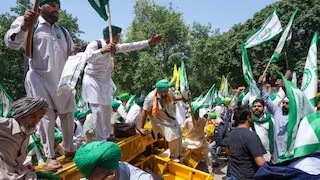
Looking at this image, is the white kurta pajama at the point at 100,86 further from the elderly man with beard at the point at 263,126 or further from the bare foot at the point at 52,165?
the elderly man with beard at the point at 263,126

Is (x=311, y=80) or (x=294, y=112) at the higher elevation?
(x=311, y=80)

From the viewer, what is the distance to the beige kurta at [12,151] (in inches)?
85.3

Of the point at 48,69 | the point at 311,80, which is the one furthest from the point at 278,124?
the point at 48,69

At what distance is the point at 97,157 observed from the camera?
68.1 inches

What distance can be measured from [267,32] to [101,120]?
421cm

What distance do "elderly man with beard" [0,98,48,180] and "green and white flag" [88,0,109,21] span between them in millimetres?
1682

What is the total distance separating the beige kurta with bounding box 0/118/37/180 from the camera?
2166 millimetres

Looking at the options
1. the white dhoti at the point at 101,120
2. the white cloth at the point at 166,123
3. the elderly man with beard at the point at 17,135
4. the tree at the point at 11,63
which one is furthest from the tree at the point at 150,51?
the elderly man with beard at the point at 17,135

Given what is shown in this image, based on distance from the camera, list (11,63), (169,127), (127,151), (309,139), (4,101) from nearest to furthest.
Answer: (309,139) → (4,101) → (127,151) → (169,127) → (11,63)

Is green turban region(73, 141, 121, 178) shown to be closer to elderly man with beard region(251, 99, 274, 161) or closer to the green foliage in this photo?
elderly man with beard region(251, 99, 274, 161)

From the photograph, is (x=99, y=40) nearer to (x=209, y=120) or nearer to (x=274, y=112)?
(x=274, y=112)

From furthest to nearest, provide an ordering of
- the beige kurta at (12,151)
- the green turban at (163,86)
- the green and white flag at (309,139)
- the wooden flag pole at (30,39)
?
the green turban at (163,86) → the wooden flag pole at (30,39) → the beige kurta at (12,151) → the green and white flag at (309,139)

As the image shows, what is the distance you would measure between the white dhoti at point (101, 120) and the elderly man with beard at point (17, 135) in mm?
1754

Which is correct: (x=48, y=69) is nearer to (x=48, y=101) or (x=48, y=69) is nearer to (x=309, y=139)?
(x=48, y=101)
